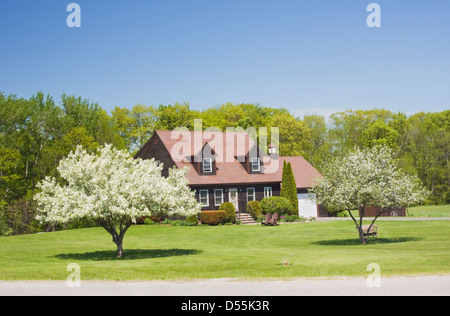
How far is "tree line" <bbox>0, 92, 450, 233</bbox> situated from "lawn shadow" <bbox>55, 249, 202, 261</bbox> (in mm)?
22624

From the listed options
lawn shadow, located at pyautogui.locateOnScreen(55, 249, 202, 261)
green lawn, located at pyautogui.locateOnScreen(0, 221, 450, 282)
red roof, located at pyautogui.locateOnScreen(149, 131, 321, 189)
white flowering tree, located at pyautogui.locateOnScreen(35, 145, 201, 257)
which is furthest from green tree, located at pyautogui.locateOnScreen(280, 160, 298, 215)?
white flowering tree, located at pyautogui.locateOnScreen(35, 145, 201, 257)

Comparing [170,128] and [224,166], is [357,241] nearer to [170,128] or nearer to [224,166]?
[224,166]

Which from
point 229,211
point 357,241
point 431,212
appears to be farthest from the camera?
point 431,212

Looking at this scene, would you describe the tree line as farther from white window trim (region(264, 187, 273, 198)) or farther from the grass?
white window trim (region(264, 187, 273, 198))

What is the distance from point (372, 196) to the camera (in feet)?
88.7

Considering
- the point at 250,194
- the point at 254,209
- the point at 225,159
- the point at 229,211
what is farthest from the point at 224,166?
the point at 229,211

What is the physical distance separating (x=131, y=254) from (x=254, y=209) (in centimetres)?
Answer: 2329

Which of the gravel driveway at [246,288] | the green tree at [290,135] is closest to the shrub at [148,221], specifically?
the gravel driveway at [246,288]

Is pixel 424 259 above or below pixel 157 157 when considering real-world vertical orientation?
below

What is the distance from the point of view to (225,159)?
171ft

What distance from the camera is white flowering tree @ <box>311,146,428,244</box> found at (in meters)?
27.0
